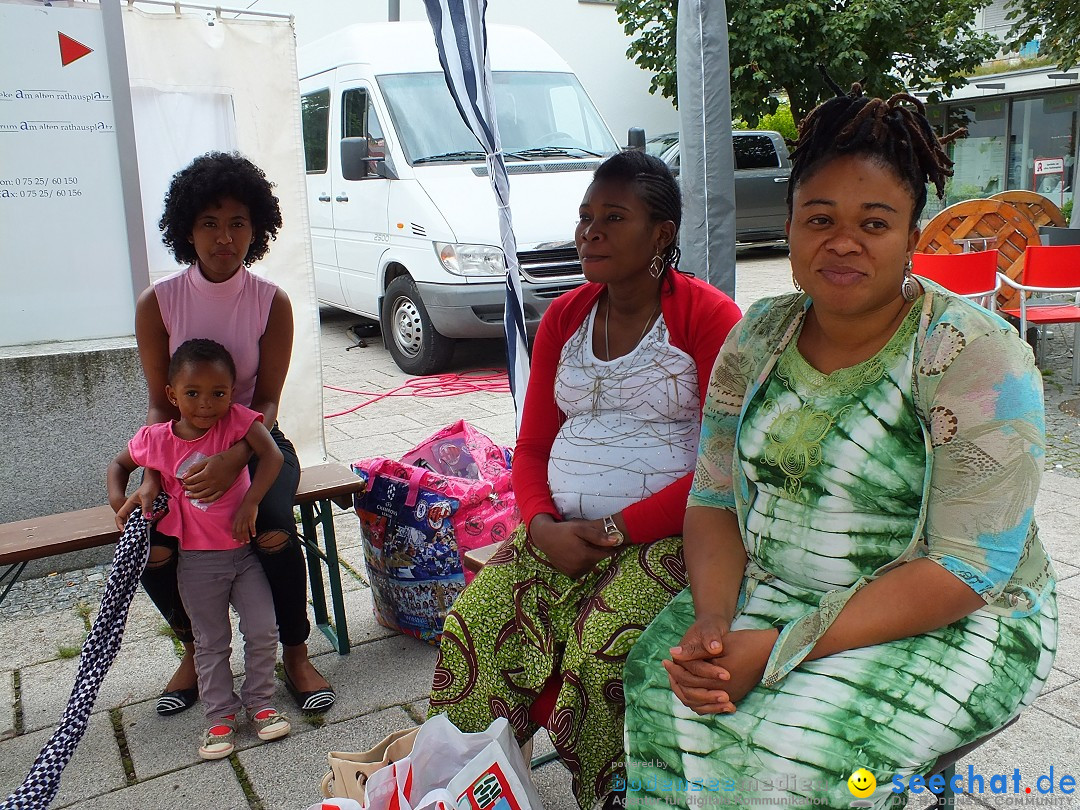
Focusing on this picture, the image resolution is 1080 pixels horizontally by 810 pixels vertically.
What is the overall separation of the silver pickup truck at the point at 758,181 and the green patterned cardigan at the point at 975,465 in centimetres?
1308

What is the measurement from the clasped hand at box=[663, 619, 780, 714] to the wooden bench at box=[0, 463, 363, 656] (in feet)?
5.71

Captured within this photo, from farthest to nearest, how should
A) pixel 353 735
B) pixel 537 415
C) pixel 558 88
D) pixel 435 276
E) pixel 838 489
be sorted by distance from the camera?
1. pixel 558 88
2. pixel 435 276
3. pixel 353 735
4. pixel 537 415
5. pixel 838 489

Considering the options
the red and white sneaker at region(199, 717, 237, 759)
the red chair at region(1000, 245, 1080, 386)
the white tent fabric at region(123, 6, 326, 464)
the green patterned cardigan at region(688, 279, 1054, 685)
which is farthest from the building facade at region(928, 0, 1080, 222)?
the red and white sneaker at region(199, 717, 237, 759)

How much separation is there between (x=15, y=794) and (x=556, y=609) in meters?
1.37

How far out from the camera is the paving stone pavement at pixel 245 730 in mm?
2535

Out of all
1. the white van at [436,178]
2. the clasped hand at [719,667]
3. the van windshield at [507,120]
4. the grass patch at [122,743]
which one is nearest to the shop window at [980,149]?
the van windshield at [507,120]

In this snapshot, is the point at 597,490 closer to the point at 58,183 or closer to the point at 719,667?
the point at 719,667

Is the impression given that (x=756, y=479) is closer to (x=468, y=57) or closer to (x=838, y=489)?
(x=838, y=489)

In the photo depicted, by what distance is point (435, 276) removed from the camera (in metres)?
7.29

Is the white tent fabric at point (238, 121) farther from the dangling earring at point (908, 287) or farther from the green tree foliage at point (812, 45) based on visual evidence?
the green tree foliage at point (812, 45)

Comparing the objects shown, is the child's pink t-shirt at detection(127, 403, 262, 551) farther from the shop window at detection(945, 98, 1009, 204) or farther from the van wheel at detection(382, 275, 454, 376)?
the shop window at detection(945, 98, 1009, 204)

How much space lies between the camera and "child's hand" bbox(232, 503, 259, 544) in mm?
2730

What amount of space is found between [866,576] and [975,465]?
0.93ft

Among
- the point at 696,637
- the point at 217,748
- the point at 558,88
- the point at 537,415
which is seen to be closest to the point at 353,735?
the point at 217,748
